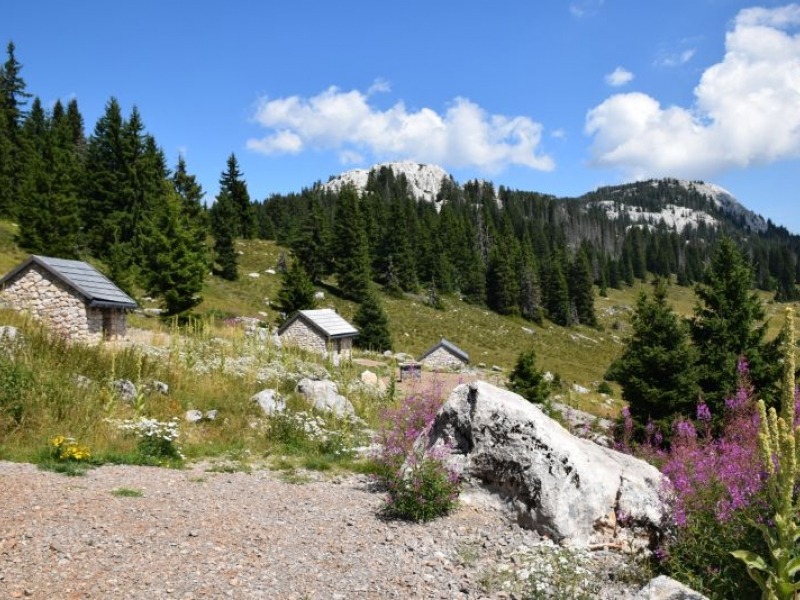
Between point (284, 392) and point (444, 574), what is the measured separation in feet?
32.0

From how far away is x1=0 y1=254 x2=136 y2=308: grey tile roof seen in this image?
63.3ft

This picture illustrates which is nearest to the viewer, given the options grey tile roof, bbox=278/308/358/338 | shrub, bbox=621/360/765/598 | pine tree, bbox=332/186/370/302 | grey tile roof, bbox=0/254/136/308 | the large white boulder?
shrub, bbox=621/360/765/598

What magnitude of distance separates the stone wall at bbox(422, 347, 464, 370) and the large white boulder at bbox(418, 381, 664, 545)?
3150 cm

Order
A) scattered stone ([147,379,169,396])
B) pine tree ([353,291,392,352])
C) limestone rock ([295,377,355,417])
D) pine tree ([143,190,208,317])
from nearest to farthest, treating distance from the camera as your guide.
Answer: scattered stone ([147,379,169,396]) < limestone rock ([295,377,355,417]) < pine tree ([143,190,208,317]) < pine tree ([353,291,392,352])

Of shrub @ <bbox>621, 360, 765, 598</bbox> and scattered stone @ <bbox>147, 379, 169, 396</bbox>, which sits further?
scattered stone @ <bbox>147, 379, 169, 396</bbox>

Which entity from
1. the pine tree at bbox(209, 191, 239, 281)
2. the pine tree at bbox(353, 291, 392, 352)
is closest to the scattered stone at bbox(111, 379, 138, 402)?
the pine tree at bbox(353, 291, 392, 352)

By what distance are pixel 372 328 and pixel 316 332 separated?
415 inches

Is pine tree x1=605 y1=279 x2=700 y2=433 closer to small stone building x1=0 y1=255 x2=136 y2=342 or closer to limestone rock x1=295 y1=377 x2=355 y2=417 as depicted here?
limestone rock x1=295 y1=377 x2=355 y2=417

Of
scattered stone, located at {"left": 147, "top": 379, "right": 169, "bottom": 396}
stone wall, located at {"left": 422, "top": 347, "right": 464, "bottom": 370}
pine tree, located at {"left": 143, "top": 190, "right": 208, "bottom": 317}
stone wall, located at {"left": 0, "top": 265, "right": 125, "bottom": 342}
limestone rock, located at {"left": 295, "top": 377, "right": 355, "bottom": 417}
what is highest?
pine tree, located at {"left": 143, "top": 190, "right": 208, "bottom": 317}

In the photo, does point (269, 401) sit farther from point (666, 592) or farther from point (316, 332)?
point (316, 332)

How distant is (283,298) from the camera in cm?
4162

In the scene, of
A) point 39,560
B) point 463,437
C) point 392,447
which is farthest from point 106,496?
point 463,437

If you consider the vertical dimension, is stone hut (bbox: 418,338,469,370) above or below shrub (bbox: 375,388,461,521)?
below

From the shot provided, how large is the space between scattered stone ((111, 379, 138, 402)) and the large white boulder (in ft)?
24.2
